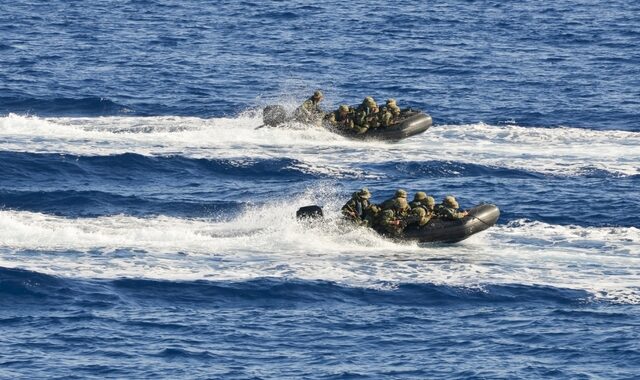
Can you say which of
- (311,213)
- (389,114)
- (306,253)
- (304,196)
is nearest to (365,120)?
(389,114)

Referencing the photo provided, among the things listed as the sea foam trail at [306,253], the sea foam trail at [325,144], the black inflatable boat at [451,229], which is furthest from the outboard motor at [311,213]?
the sea foam trail at [325,144]

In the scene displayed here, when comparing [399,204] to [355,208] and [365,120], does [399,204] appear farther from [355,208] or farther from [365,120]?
[365,120]

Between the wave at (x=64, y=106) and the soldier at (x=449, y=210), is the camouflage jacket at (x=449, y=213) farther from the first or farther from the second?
the wave at (x=64, y=106)

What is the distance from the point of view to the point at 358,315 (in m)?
47.3

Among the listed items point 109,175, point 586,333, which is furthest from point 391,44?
point 586,333

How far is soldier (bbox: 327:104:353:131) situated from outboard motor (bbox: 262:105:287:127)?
2.01 metres

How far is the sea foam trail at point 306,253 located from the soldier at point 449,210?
96cm

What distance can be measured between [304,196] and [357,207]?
5.38m

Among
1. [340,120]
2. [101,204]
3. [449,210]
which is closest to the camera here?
[449,210]

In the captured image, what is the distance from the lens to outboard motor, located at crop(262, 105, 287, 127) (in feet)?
233

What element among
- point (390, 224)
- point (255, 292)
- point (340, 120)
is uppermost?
point (340, 120)

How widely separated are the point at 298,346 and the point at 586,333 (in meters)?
8.13

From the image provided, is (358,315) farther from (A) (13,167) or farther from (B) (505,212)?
(A) (13,167)

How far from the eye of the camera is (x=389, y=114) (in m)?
70.2
